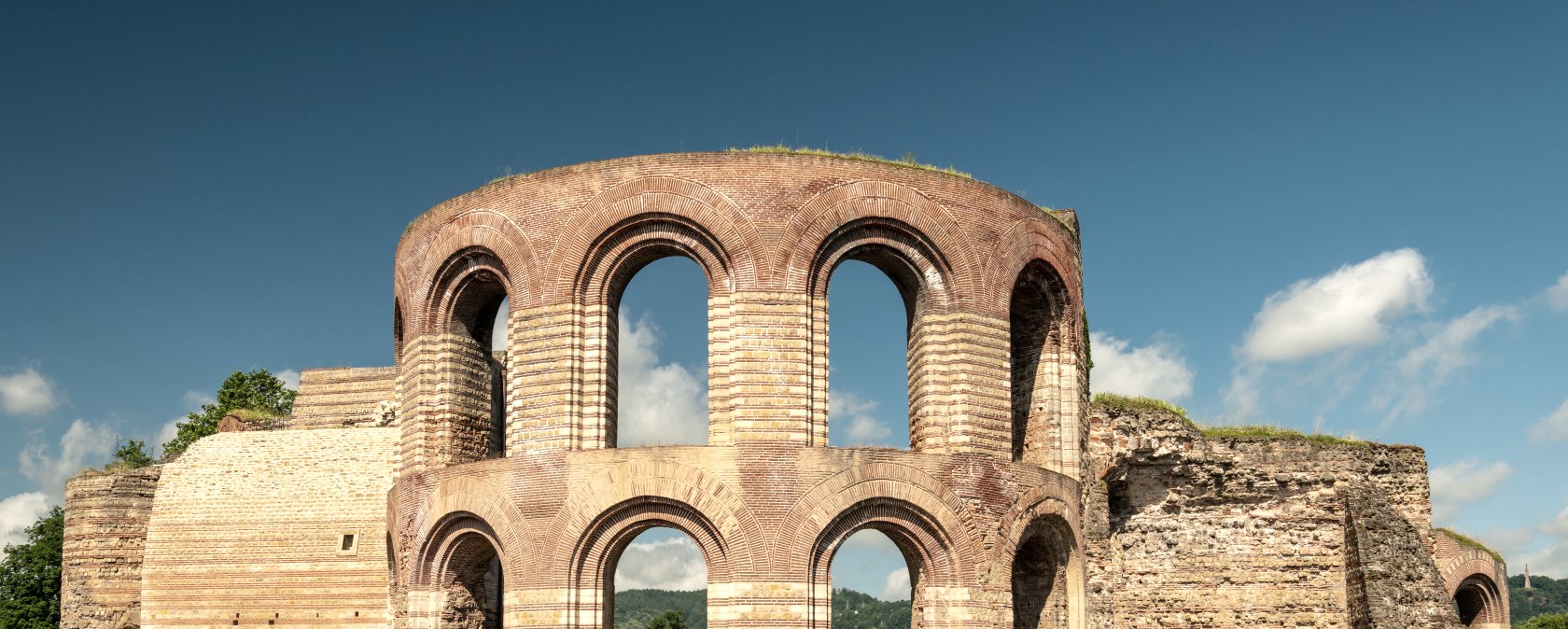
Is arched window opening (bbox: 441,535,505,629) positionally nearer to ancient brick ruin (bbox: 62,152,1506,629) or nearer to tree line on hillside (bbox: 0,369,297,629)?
ancient brick ruin (bbox: 62,152,1506,629)

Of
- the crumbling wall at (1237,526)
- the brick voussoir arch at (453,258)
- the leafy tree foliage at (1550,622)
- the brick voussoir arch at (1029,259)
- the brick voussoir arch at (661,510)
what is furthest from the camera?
the leafy tree foliage at (1550,622)

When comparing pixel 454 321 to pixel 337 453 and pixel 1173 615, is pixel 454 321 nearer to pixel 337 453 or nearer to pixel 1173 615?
pixel 337 453

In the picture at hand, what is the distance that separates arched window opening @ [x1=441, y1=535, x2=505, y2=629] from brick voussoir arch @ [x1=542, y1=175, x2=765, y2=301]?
3.88m

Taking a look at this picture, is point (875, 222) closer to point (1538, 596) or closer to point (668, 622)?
point (668, 622)

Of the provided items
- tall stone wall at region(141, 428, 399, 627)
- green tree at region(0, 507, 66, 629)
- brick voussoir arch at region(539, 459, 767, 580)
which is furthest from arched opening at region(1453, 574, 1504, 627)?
green tree at region(0, 507, 66, 629)

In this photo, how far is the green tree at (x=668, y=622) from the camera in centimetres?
4628

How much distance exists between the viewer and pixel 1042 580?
20094mm

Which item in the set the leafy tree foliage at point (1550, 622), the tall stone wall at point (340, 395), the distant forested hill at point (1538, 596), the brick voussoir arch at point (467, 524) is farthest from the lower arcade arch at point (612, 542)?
the distant forested hill at point (1538, 596)

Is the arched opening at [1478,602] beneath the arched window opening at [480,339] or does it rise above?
beneath

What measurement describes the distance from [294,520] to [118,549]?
6.53 meters

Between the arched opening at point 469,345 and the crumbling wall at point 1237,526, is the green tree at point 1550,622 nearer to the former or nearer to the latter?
the crumbling wall at point 1237,526

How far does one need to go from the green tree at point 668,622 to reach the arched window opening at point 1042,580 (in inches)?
1084

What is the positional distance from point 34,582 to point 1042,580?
30.8 m

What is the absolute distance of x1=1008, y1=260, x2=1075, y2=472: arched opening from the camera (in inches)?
808
